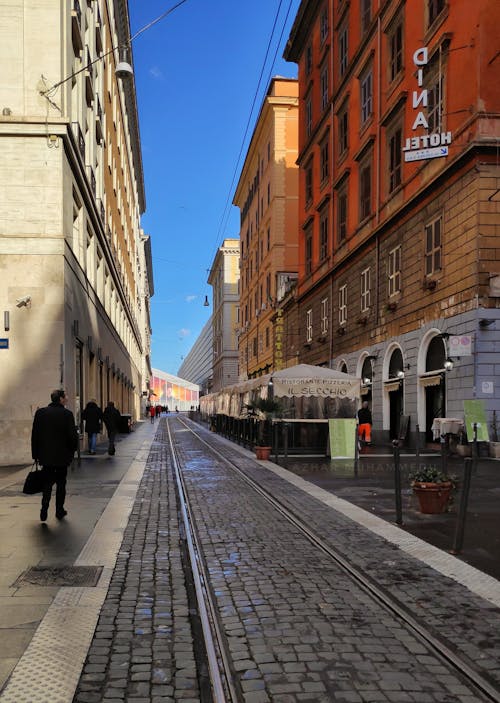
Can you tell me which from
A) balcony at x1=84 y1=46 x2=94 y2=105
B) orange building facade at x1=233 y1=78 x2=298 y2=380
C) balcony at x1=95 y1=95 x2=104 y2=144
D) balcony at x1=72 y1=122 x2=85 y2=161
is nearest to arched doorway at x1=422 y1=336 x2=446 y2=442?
balcony at x1=72 y1=122 x2=85 y2=161

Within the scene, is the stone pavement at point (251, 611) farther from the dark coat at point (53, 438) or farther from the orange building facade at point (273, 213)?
the orange building facade at point (273, 213)

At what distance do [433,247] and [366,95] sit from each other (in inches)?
432

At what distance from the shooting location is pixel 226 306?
291ft

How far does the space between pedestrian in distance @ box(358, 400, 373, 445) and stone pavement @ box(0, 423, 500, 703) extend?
1317 cm

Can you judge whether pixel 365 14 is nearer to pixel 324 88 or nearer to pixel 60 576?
pixel 324 88

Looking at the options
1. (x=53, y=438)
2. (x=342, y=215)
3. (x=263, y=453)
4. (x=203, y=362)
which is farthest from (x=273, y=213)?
(x=203, y=362)

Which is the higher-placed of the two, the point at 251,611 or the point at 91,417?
the point at 91,417

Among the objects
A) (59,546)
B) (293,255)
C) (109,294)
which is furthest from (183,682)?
(293,255)

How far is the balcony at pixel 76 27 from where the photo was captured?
19194 millimetres

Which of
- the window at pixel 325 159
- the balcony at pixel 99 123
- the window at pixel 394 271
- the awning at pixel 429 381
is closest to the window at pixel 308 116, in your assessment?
the window at pixel 325 159

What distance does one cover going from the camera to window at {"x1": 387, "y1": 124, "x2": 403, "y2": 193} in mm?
24016

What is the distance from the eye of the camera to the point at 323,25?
3578cm

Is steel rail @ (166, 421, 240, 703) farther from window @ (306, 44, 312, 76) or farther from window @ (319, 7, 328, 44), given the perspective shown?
window @ (306, 44, 312, 76)

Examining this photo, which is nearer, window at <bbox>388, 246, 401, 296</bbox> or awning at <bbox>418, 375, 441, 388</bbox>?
awning at <bbox>418, 375, 441, 388</bbox>
